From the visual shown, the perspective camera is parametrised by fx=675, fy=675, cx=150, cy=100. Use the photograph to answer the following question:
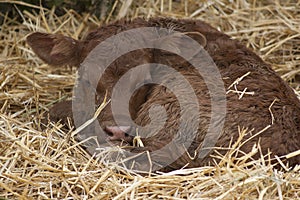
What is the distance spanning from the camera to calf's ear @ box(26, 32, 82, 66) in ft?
17.8

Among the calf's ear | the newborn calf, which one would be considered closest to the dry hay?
the newborn calf

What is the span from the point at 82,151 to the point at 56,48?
42.3 inches

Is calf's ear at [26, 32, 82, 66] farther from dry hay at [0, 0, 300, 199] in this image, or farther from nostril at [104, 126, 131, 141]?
nostril at [104, 126, 131, 141]

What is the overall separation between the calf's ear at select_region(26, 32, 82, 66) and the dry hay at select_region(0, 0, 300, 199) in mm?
434

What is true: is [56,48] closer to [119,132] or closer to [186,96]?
[119,132]

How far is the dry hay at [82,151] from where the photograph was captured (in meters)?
4.11

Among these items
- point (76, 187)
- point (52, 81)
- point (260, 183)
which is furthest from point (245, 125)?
point (52, 81)

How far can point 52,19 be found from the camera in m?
7.17

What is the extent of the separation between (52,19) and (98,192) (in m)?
3.36

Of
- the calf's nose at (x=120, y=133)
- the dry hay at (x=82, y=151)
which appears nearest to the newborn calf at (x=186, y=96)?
the calf's nose at (x=120, y=133)

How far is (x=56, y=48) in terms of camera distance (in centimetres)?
545

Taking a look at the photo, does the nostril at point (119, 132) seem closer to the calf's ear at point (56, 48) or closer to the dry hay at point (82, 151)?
the dry hay at point (82, 151)

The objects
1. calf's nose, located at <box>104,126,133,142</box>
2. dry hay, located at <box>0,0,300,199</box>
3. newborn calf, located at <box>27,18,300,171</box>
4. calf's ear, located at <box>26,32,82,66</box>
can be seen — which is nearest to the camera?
dry hay, located at <box>0,0,300,199</box>

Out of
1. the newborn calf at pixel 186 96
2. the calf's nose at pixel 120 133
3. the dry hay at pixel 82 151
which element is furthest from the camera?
the calf's nose at pixel 120 133
